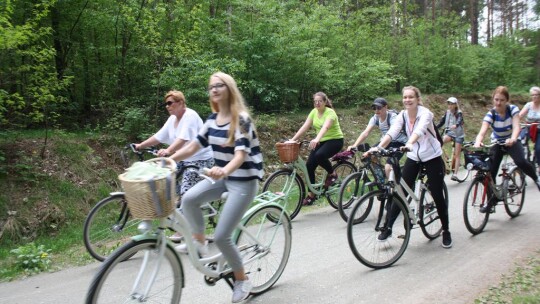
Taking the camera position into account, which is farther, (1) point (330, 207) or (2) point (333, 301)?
(1) point (330, 207)

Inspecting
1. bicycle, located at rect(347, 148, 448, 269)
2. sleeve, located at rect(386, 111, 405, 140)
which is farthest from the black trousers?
sleeve, located at rect(386, 111, 405, 140)

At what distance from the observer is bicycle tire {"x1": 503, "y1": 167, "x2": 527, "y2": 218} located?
22.8 feet

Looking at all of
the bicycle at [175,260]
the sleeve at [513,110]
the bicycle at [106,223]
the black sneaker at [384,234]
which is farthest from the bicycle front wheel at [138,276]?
the sleeve at [513,110]

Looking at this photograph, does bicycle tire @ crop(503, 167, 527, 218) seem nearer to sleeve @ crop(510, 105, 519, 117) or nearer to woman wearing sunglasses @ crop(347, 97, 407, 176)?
sleeve @ crop(510, 105, 519, 117)

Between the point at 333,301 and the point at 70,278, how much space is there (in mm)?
3158

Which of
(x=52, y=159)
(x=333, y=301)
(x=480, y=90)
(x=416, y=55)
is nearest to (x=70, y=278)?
(x=333, y=301)

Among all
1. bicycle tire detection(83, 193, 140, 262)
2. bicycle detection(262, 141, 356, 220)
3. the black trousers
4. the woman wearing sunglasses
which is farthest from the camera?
the woman wearing sunglasses

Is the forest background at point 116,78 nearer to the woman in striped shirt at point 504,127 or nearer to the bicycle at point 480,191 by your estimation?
the bicycle at point 480,191

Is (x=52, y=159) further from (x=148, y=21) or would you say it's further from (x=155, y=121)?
(x=148, y=21)

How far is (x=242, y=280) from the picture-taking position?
3992 mm

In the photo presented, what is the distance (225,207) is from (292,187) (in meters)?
3.53

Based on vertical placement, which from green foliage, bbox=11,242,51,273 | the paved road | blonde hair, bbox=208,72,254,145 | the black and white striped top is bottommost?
the paved road

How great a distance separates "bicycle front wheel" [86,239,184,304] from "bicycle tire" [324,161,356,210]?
4.85 meters

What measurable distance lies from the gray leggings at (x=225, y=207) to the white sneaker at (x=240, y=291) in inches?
6.1
